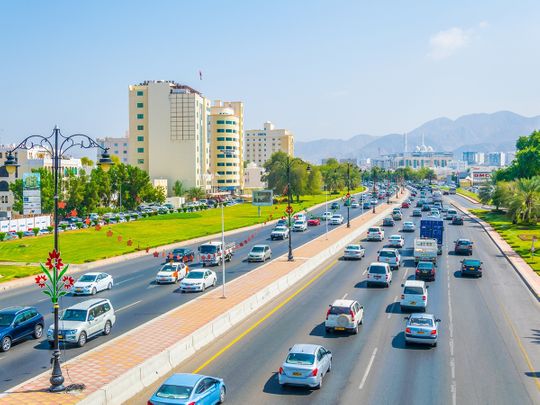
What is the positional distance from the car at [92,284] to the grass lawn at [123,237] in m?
15.1

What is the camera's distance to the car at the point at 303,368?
2061 centimetres

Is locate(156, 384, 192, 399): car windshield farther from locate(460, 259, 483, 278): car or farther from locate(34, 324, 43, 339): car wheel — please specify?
locate(460, 259, 483, 278): car

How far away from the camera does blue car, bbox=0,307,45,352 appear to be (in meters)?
26.3

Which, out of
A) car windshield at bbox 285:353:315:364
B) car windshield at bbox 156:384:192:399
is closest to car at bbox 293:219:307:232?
car windshield at bbox 285:353:315:364

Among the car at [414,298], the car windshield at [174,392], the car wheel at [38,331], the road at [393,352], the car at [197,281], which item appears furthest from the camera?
the car at [197,281]

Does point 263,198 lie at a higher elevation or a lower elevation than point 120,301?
higher

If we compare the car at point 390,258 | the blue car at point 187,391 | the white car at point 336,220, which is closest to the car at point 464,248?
the car at point 390,258

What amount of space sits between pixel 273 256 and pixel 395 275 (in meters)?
14.3

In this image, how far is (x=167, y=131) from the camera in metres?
166

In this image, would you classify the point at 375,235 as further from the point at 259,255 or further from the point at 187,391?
the point at 187,391

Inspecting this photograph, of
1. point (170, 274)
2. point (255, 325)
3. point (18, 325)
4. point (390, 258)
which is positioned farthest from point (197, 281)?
point (390, 258)

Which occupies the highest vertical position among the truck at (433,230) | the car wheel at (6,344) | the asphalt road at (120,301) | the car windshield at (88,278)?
the truck at (433,230)

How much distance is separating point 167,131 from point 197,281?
130129 millimetres

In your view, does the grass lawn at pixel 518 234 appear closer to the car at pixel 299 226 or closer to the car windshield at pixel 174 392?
the car at pixel 299 226
